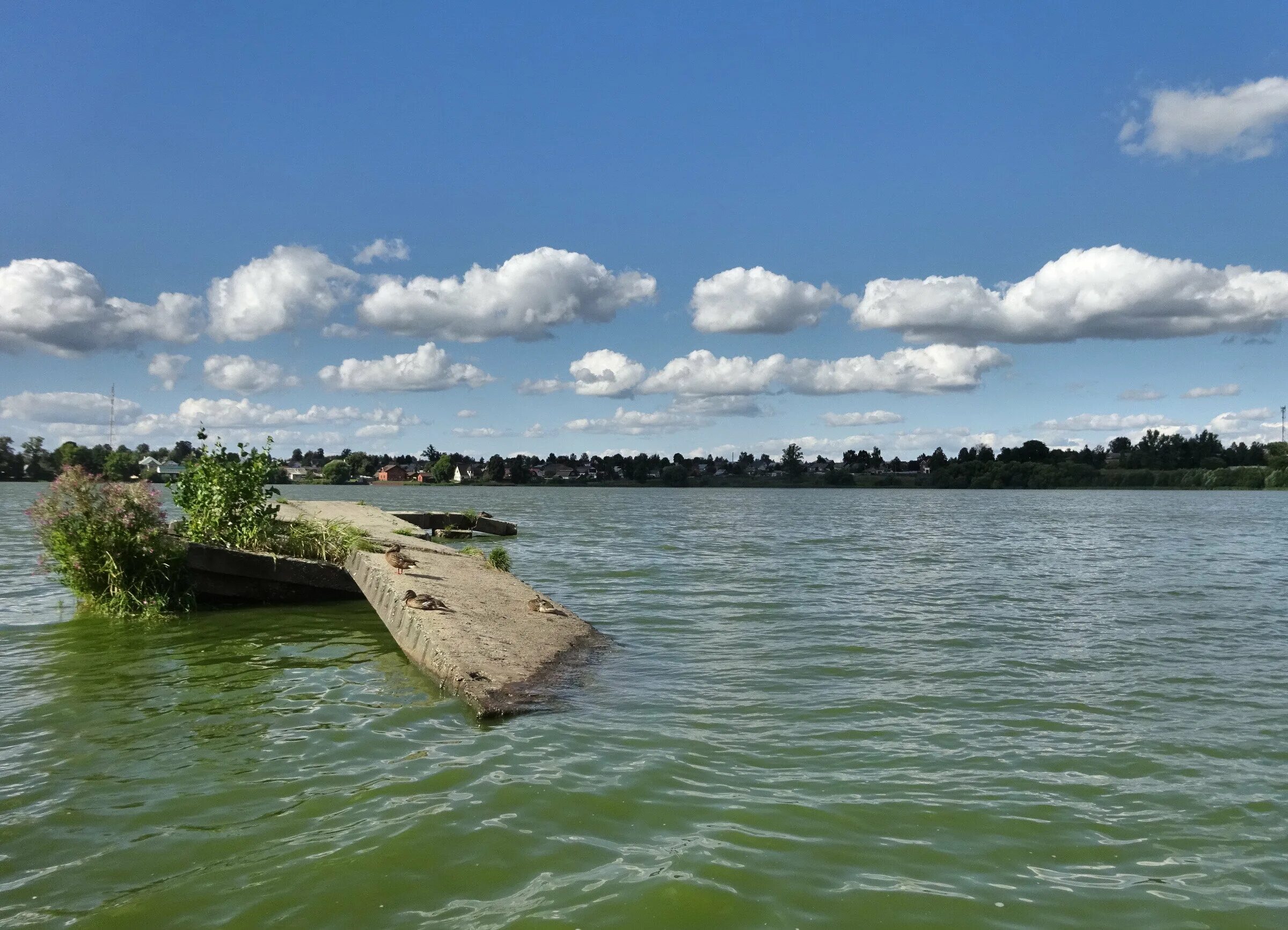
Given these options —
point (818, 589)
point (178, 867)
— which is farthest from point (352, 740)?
point (818, 589)

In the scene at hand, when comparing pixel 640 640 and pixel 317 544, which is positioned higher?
pixel 317 544

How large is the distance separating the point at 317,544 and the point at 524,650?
7.53 meters

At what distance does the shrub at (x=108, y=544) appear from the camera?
12.6 metres

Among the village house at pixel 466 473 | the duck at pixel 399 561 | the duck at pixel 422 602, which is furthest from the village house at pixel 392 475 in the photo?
the duck at pixel 422 602

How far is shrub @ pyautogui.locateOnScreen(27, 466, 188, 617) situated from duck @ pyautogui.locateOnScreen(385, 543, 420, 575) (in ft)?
10.6

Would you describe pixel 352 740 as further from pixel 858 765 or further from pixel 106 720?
pixel 858 765

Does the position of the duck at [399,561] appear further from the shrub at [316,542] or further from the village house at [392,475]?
the village house at [392,475]

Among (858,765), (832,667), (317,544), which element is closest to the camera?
(858,765)

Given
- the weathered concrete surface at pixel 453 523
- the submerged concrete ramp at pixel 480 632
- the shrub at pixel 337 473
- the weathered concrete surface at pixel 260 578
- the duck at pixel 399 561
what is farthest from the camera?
the shrub at pixel 337 473

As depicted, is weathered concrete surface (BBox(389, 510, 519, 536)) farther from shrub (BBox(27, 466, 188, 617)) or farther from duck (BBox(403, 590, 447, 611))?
duck (BBox(403, 590, 447, 611))

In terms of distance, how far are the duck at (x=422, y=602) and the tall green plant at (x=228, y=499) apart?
228 inches

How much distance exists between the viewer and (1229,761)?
6996mm

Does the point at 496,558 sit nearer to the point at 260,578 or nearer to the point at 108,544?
the point at 260,578

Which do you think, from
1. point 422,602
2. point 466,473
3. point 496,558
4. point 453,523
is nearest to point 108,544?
point 422,602
